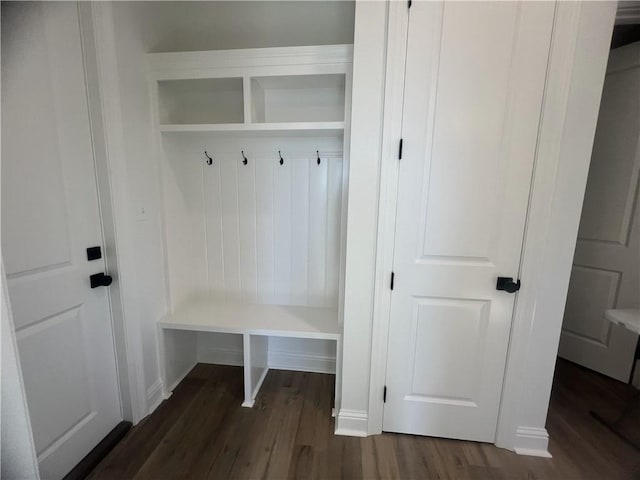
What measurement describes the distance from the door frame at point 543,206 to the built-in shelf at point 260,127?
38cm

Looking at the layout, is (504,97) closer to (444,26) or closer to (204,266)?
(444,26)

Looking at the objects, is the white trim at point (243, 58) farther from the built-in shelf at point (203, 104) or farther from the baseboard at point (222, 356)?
the baseboard at point (222, 356)

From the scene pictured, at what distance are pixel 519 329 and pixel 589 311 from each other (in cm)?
136

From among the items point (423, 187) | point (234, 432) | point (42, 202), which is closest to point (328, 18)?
point (423, 187)

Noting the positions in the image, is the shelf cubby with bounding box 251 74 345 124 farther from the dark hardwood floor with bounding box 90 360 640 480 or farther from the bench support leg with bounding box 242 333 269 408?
the dark hardwood floor with bounding box 90 360 640 480

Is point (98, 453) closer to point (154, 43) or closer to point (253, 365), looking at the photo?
point (253, 365)

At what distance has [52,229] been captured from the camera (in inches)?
44.9

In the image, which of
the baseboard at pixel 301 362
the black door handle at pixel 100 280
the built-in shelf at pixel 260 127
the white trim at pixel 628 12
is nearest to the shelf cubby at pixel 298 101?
the built-in shelf at pixel 260 127

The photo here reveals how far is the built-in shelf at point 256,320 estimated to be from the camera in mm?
1642

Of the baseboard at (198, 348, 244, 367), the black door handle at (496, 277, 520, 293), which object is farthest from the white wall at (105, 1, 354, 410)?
the black door handle at (496, 277, 520, 293)

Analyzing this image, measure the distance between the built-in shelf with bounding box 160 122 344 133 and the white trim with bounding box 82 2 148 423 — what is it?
33 cm

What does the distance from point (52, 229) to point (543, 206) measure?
2.24m

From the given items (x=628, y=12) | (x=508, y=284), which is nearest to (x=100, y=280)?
(x=508, y=284)

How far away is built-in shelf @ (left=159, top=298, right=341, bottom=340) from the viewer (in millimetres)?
1642
